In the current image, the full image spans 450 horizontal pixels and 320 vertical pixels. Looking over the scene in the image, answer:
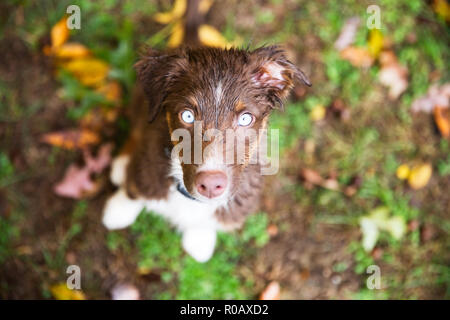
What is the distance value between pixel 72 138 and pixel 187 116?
190cm

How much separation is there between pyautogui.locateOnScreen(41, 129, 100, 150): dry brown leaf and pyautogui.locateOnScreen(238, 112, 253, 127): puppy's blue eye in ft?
6.48

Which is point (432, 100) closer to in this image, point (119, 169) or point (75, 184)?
point (119, 169)

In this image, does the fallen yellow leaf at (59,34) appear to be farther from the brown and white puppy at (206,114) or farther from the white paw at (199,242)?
the white paw at (199,242)

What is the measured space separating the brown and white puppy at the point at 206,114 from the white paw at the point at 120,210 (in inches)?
22.7

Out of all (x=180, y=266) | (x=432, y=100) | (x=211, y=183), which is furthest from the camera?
(x=432, y=100)

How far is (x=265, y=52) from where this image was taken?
8.30 ft

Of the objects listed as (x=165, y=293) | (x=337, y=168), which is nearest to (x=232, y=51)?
(x=337, y=168)

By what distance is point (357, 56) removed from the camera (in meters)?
4.22

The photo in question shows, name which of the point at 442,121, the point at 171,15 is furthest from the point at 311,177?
the point at 171,15

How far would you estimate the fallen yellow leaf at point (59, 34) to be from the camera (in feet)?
12.8

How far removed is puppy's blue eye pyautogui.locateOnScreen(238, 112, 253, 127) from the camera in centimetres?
249

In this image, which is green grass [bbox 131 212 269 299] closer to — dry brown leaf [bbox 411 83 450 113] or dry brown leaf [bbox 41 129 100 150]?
dry brown leaf [bbox 41 129 100 150]

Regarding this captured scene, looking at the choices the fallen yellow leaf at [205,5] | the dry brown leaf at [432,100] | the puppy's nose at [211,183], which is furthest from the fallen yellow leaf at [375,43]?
the puppy's nose at [211,183]

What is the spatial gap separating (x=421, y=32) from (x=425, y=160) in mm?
1491
